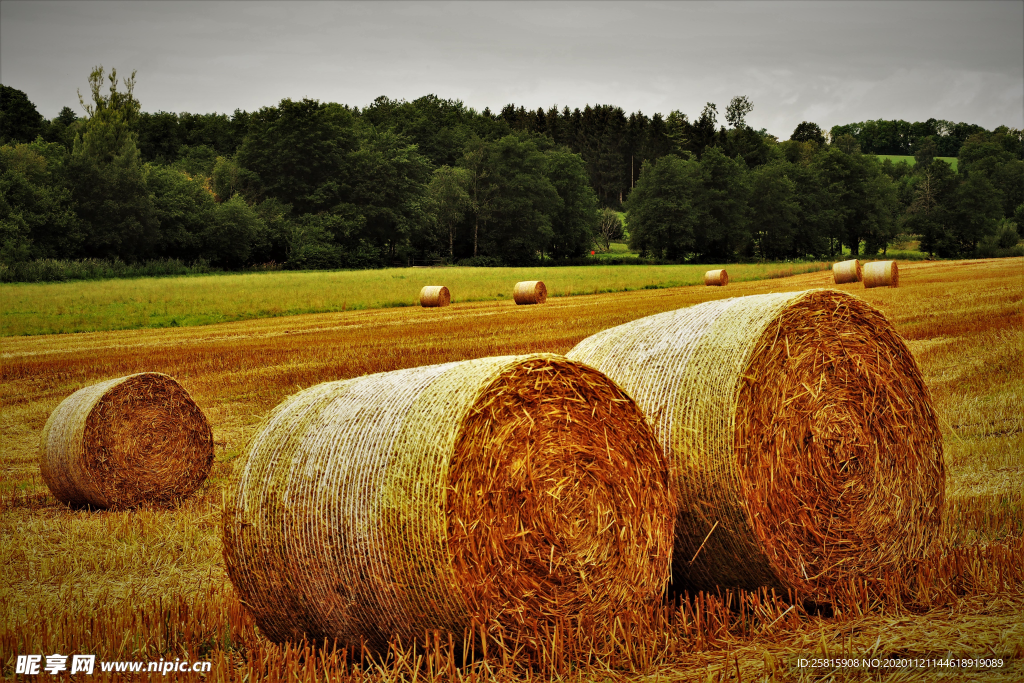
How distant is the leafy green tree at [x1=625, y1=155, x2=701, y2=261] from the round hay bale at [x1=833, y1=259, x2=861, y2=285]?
158ft

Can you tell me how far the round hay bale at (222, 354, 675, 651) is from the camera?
157 inches

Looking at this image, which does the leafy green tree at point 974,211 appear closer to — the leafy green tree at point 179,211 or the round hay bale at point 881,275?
the round hay bale at point 881,275

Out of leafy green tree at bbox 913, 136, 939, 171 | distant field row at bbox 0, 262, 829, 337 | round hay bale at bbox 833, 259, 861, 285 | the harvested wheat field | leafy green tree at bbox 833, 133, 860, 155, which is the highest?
leafy green tree at bbox 833, 133, 860, 155

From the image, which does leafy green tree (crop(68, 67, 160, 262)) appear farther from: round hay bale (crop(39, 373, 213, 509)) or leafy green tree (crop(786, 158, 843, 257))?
leafy green tree (crop(786, 158, 843, 257))

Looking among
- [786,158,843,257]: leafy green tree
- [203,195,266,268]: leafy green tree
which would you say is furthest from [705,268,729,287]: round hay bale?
[786,158,843,257]: leafy green tree

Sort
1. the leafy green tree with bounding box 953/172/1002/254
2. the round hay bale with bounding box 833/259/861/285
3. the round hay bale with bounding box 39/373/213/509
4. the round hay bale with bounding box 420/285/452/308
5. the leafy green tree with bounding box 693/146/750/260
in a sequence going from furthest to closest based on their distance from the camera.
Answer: the leafy green tree with bounding box 693/146/750/260 < the leafy green tree with bounding box 953/172/1002/254 < the round hay bale with bounding box 833/259/861/285 < the round hay bale with bounding box 420/285/452/308 < the round hay bale with bounding box 39/373/213/509

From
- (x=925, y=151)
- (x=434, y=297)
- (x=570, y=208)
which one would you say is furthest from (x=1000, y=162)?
(x=570, y=208)

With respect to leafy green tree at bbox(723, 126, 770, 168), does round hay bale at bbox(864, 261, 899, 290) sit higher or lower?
lower

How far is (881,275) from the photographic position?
27578 millimetres

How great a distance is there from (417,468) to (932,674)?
109 inches

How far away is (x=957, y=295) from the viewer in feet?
73.8

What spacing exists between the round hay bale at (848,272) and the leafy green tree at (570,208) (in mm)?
50136

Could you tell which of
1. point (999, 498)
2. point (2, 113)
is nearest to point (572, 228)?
point (2, 113)

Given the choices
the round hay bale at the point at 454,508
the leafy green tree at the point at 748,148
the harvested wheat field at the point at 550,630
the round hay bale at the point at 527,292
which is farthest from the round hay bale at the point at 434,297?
the leafy green tree at the point at 748,148
